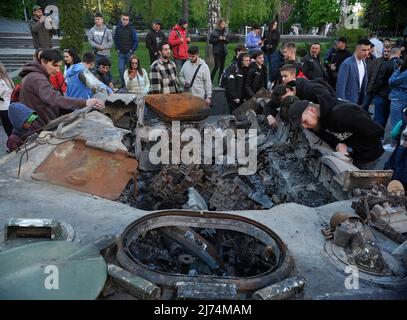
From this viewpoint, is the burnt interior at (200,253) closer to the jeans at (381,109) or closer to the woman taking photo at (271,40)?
the jeans at (381,109)

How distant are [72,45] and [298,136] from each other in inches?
461

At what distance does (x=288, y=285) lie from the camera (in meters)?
2.66

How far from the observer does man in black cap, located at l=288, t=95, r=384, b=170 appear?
4629 mm

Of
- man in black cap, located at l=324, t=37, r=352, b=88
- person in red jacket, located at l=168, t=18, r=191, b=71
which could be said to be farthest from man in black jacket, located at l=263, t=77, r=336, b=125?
person in red jacket, located at l=168, t=18, r=191, b=71

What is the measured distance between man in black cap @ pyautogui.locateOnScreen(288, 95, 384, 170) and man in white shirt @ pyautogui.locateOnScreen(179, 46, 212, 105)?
431 cm

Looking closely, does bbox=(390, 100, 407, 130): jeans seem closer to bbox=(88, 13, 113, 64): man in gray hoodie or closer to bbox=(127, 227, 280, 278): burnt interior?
bbox=(127, 227, 280, 278): burnt interior

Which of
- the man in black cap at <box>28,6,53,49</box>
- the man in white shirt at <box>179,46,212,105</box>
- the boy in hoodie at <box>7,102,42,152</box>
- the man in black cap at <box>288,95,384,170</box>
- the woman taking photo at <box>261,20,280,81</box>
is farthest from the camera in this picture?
the man in black cap at <box>28,6,53,49</box>

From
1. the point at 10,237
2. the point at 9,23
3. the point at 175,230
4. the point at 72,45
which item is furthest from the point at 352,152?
the point at 9,23

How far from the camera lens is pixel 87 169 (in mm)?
4438

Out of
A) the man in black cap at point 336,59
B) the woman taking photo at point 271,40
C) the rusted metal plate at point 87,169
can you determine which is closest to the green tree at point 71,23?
the woman taking photo at point 271,40

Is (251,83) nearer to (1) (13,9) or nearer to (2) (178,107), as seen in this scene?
(2) (178,107)

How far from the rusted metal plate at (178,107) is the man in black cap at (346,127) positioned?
8.02ft

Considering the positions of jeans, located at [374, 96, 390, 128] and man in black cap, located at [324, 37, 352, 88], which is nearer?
jeans, located at [374, 96, 390, 128]

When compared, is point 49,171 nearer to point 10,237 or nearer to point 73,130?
point 73,130
